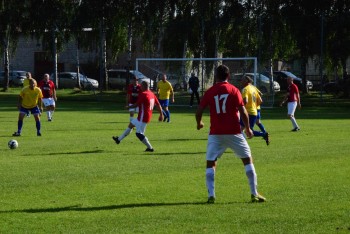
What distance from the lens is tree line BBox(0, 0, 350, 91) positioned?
165ft

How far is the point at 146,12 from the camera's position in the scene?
56.9 m

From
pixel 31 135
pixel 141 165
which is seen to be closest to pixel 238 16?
pixel 31 135

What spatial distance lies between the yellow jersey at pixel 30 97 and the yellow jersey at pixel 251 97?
24.4 ft

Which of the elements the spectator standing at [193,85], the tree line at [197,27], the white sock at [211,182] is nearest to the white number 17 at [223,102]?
the white sock at [211,182]

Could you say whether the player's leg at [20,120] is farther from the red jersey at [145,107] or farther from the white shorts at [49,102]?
the white shorts at [49,102]

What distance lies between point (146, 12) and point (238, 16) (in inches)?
290

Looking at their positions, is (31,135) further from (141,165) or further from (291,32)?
(291,32)

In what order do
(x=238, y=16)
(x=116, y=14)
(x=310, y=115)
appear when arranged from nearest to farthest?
(x=310, y=115), (x=238, y=16), (x=116, y=14)

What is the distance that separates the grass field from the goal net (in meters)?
21.0

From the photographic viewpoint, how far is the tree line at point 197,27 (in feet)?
165

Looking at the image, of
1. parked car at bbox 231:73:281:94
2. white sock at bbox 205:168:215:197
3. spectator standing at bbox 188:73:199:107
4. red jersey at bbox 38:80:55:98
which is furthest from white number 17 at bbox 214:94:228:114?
parked car at bbox 231:73:281:94

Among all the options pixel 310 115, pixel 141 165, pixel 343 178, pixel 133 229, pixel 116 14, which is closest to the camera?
pixel 133 229

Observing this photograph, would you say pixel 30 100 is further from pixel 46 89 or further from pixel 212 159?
pixel 212 159

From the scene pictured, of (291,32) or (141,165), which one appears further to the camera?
(291,32)
